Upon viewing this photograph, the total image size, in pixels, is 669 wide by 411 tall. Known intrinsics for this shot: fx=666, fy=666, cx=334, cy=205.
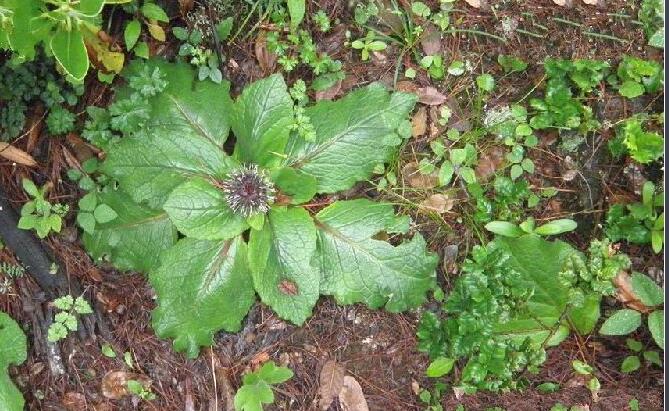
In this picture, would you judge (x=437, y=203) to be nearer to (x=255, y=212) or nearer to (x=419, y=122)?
(x=419, y=122)

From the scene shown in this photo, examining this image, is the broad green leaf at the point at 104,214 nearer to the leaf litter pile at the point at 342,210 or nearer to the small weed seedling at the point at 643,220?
the leaf litter pile at the point at 342,210

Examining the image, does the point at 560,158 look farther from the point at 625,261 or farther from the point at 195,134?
the point at 195,134

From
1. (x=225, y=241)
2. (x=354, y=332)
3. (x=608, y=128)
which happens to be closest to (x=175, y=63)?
(x=225, y=241)

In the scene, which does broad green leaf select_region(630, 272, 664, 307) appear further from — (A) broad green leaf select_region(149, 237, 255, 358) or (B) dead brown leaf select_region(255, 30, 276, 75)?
(B) dead brown leaf select_region(255, 30, 276, 75)

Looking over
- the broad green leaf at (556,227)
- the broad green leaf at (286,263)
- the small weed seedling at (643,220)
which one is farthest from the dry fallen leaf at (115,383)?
the small weed seedling at (643,220)

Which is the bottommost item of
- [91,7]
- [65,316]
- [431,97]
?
[65,316]

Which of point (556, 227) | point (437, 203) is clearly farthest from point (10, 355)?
point (556, 227)
